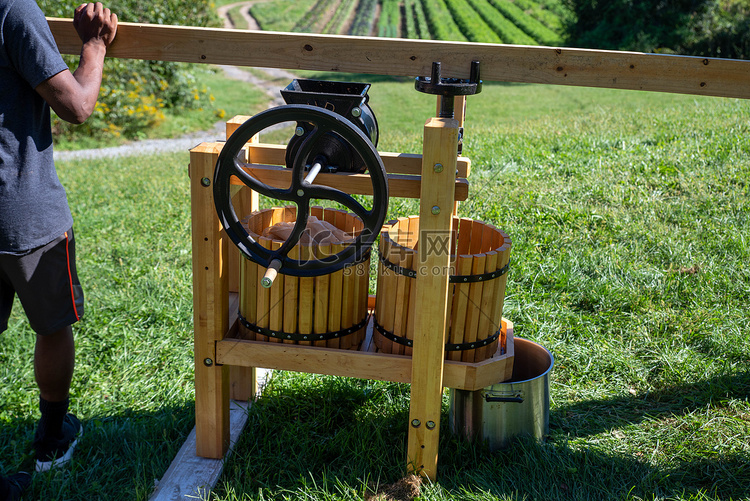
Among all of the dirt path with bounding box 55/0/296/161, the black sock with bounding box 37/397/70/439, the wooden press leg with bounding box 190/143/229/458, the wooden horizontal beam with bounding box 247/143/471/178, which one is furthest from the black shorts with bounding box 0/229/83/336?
the dirt path with bounding box 55/0/296/161

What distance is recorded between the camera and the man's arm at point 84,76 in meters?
1.98

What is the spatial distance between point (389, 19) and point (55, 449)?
33.0m

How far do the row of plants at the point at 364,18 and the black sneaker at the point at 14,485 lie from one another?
2674cm

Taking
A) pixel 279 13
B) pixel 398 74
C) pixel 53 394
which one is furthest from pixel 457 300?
pixel 279 13

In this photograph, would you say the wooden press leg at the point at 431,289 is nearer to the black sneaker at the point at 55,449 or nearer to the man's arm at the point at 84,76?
the man's arm at the point at 84,76

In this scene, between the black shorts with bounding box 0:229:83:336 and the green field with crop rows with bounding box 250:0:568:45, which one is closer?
the black shorts with bounding box 0:229:83:336

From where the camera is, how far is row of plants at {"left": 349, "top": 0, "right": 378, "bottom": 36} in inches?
1156

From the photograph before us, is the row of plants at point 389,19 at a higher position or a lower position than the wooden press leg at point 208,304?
higher

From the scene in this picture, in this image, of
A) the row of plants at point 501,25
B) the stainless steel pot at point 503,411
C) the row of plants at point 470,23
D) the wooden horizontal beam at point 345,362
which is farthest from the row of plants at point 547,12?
the wooden horizontal beam at point 345,362

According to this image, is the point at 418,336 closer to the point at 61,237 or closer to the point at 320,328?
the point at 320,328

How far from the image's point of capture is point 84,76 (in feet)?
6.81

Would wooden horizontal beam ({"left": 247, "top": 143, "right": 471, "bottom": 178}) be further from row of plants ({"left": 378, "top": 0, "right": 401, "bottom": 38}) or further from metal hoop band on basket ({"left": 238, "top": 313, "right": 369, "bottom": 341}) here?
row of plants ({"left": 378, "top": 0, "right": 401, "bottom": 38})

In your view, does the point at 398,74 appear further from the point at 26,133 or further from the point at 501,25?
the point at 501,25

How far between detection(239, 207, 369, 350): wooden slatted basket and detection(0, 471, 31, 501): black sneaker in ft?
2.95
